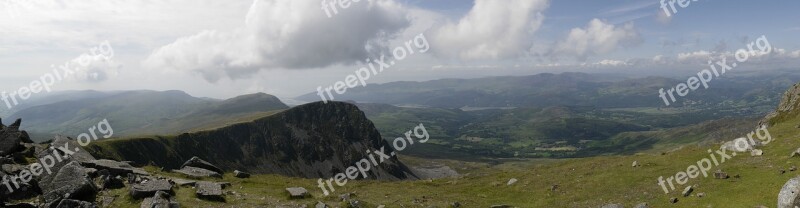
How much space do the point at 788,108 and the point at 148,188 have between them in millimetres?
98601

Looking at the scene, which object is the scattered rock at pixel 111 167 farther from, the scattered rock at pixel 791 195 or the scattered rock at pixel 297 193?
the scattered rock at pixel 791 195

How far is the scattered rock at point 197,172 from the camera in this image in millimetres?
47450

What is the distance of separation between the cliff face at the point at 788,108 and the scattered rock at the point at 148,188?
8969 centimetres

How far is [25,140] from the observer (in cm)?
4788

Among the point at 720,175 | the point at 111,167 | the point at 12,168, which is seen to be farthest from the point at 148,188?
the point at 720,175

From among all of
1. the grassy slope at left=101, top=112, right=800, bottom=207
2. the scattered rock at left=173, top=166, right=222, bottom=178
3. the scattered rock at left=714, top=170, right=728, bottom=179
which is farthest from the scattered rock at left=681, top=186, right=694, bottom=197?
the scattered rock at left=173, top=166, right=222, bottom=178

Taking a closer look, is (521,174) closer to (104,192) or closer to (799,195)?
(799,195)

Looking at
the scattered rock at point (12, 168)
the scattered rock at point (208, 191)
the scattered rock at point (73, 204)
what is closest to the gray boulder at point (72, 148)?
the scattered rock at point (12, 168)

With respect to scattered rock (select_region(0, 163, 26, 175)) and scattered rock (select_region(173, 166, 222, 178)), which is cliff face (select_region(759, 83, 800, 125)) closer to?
scattered rock (select_region(173, 166, 222, 178))

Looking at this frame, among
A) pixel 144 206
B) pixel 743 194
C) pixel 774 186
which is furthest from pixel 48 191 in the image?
pixel 774 186

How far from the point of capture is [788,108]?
79000 mm

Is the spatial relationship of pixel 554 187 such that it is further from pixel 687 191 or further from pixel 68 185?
pixel 68 185

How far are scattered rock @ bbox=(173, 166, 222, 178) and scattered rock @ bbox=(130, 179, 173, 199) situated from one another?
11689 mm

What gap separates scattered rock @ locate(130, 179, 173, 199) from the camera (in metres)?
32.4
